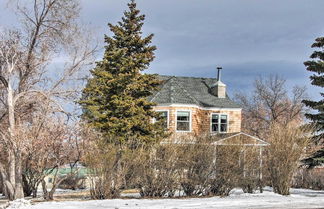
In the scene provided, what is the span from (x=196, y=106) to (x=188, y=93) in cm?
164

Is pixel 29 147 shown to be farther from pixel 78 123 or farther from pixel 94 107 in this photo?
pixel 94 107

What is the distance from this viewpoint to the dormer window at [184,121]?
30.3m

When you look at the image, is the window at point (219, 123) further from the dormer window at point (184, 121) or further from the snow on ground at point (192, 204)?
the snow on ground at point (192, 204)

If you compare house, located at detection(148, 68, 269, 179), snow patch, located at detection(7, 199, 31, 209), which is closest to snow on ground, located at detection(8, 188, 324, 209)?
snow patch, located at detection(7, 199, 31, 209)

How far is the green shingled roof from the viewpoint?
30.7 m

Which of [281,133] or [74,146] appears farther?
[281,133]

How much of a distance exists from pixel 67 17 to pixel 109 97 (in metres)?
5.64

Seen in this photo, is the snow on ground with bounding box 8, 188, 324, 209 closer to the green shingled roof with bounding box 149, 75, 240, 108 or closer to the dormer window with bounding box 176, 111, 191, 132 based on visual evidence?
the dormer window with bounding box 176, 111, 191, 132

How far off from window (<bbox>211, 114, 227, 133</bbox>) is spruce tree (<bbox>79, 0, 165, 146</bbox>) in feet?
26.9

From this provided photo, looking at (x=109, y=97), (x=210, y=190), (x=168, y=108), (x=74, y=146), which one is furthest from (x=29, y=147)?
(x=168, y=108)

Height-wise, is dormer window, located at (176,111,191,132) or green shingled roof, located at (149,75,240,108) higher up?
green shingled roof, located at (149,75,240,108)

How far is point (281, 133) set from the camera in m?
17.8

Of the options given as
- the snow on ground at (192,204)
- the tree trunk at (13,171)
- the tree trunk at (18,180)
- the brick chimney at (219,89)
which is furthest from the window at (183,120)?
the tree trunk at (18,180)

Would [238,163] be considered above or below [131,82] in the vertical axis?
below
